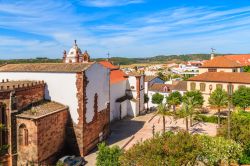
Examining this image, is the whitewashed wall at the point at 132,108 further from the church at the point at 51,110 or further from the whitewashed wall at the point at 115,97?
the church at the point at 51,110

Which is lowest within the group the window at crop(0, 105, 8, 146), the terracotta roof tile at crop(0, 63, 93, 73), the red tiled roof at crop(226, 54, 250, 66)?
the window at crop(0, 105, 8, 146)

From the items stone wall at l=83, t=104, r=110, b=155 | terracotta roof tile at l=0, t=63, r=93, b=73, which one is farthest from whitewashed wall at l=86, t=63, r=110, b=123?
terracotta roof tile at l=0, t=63, r=93, b=73

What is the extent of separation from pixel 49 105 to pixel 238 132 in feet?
66.8

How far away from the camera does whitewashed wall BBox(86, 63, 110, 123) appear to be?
29703mm

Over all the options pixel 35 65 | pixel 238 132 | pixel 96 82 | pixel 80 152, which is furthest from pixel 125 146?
pixel 35 65

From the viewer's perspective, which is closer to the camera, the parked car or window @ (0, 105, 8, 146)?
window @ (0, 105, 8, 146)

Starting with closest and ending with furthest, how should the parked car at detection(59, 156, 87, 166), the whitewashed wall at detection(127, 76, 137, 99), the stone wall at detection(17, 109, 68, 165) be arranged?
the stone wall at detection(17, 109, 68, 165)
the parked car at detection(59, 156, 87, 166)
the whitewashed wall at detection(127, 76, 137, 99)

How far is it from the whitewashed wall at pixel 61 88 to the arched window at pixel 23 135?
5.94 meters

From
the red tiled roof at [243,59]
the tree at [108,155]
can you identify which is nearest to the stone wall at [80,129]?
the tree at [108,155]

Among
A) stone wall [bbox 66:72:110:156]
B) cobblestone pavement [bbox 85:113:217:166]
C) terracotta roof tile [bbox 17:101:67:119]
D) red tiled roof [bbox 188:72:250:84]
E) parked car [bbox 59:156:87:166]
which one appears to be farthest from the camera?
red tiled roof [bbox 188:72:250:84]

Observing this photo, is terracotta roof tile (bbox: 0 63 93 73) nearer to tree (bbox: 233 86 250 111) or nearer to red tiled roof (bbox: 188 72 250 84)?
tree (bbox: 233 86 250 111)

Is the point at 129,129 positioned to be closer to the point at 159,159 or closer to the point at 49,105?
the point at 49,105

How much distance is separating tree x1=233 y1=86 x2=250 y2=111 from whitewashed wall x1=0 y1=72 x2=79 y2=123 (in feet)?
110

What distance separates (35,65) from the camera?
1298 inches
